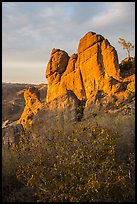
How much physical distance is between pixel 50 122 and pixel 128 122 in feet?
25.9

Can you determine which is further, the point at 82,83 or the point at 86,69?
the point at 82,83

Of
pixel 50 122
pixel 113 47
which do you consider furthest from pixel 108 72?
pixel 50 122

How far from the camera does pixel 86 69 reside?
30250mm

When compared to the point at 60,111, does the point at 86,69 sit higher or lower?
higher

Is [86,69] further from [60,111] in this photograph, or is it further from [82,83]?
[60,111]

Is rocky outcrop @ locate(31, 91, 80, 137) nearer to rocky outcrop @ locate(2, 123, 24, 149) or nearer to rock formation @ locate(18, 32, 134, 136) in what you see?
rock formation @ locate(18, 32, 134, 136)

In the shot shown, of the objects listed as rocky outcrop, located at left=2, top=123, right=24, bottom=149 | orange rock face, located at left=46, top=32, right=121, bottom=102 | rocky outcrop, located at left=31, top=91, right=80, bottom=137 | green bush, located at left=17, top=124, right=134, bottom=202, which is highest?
orange rock face, located at left=46, top=32, right=121, bottom=102

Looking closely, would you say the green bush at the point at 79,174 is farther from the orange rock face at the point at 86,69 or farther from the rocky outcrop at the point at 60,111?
the orange rock face at the point at 86,69

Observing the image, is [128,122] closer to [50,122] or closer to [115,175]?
[115,175]

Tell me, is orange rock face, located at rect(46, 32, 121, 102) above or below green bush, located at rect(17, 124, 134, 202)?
above

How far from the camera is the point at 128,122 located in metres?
11.6

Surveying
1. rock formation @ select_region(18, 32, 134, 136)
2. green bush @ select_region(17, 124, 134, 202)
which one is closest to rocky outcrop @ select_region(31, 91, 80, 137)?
rock formation @ select_region(18, 32, 134, 136)

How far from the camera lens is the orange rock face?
91.8ft

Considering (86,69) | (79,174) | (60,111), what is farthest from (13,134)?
(86,69)
